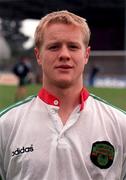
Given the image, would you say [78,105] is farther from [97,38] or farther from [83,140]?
[97,38]

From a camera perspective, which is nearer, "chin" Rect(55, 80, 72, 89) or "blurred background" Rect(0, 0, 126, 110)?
"chin" Rect(55, 80, 72, 89)

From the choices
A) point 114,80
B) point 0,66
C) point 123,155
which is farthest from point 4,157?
point 0,66

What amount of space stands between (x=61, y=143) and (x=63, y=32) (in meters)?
0.50

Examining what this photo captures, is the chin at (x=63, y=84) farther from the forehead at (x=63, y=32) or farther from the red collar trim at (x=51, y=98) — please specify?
the forehead at (x=63, y=32)

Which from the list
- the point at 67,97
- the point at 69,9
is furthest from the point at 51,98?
the point at 69,9

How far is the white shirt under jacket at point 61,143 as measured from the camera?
8.74ft

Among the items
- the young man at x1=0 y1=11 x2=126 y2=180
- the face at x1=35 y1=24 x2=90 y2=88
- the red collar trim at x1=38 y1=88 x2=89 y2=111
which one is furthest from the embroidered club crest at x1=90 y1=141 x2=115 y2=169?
the face at x1=35 y1=24 x2=90 y2=88

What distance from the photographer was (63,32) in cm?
271

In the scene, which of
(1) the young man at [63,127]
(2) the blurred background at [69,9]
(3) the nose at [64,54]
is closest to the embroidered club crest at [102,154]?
(1) the young man at [63,127]

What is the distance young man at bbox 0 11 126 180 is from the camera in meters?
2.67

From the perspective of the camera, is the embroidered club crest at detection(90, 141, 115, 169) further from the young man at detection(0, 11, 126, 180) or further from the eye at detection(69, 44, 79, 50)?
the eye at detection(69, 44, 79, 50)

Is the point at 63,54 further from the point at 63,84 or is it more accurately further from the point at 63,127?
the point at 63,127

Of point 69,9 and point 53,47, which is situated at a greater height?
point 69,9

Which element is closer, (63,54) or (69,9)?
(63,54)
